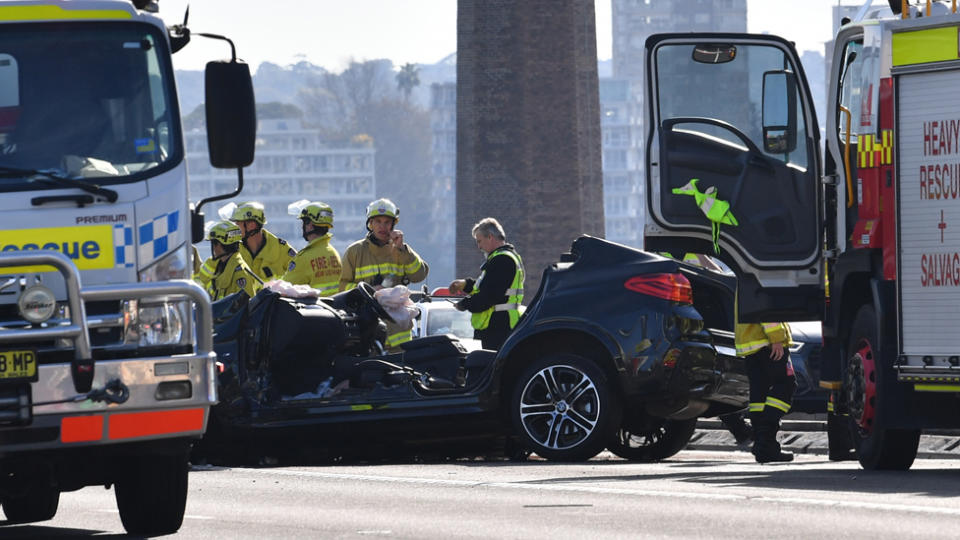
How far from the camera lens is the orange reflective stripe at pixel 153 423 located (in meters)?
9.30

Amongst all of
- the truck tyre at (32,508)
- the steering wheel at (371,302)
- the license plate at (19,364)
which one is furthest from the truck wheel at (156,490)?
the steering wheel at (371,302)

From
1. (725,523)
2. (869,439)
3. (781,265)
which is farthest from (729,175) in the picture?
(725,523)

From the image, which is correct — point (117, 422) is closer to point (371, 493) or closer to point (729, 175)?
point (371, 493)

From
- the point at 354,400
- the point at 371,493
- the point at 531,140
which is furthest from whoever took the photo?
the point at 531,140

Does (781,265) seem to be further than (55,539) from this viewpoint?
Yes

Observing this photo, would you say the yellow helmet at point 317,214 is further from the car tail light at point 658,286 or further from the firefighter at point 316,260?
the car tail light at point 658,286

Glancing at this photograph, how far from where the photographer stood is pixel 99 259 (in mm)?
9633

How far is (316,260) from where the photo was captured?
1852 centimetres

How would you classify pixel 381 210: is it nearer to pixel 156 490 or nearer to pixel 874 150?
pixel 874 150

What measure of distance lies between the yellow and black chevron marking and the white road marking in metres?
2.87

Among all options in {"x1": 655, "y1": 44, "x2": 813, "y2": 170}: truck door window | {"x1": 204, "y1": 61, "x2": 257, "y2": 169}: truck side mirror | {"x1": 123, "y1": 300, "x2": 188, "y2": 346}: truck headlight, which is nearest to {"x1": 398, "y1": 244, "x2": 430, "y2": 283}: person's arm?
{"x1": 655, "y1": 44, "x2": 813, "y2": 170}: truck door window

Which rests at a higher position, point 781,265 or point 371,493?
point 781,265

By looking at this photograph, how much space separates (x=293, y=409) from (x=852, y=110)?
433 centimetres

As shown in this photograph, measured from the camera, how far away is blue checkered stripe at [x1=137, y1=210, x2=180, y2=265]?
9742 mm
